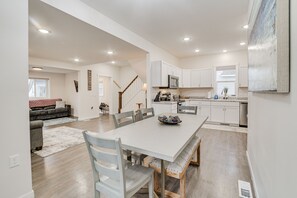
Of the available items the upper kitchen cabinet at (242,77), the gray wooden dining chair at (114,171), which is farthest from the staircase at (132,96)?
the gray wooden dining chair at (114,171)

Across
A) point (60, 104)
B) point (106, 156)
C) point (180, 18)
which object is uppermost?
point (180, 18)

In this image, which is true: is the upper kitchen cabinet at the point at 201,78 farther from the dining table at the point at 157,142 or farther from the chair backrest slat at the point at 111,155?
the chair backrest slat at the point at 111,155

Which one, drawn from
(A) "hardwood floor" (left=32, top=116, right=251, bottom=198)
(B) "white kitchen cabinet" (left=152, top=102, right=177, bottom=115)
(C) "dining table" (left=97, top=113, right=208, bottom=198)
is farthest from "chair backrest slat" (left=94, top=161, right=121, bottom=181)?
(B) "white kitchen cabinet" (left=152, top=102, right=177, bottom=115)

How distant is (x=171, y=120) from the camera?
1.99 metres

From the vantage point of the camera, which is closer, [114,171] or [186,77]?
[114,171]

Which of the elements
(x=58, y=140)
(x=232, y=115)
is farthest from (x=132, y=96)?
(x=232, y=115)

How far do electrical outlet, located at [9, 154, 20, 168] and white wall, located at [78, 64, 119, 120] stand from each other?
5.29 metres

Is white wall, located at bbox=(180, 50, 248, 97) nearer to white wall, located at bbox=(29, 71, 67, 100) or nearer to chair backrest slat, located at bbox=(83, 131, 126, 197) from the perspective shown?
chair backrest slat, located at bbox=(83, 131, 126, 197)

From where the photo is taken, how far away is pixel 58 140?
3750 mm

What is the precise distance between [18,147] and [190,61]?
6280 millimetres

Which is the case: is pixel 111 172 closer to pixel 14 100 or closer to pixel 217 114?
pixel 14 100

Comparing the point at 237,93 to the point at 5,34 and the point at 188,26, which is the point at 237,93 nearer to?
the point at 188,26

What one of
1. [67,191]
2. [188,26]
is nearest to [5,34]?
[67,191]

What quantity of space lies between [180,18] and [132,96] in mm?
4793
